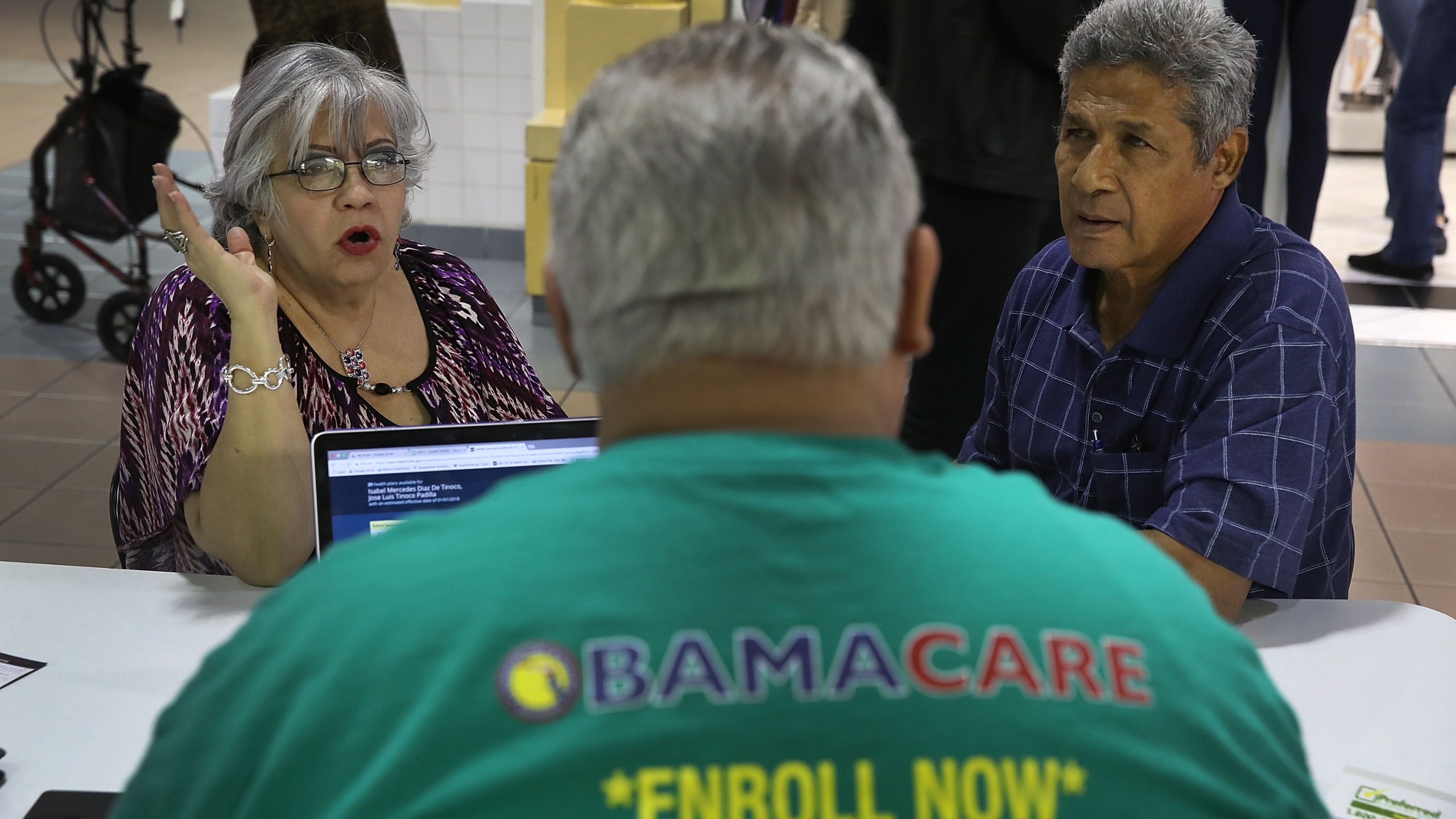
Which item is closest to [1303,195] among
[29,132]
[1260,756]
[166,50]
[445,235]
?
[445,235]

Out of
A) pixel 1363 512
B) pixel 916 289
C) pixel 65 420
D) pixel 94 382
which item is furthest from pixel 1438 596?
pixel 94 382

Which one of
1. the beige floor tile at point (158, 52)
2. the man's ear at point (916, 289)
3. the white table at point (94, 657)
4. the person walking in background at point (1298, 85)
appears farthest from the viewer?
the beige floor tile at point (158, 52)

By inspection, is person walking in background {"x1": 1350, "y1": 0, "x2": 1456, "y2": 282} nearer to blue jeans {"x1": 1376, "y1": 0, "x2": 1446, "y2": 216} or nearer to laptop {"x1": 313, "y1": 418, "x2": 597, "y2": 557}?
blue jeans {"x1": 1376, "y1": 0, "x2": 1446, "y2": 216}

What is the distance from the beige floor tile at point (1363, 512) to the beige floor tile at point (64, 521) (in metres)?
3.30

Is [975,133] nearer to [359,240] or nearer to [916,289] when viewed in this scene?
[359,240]

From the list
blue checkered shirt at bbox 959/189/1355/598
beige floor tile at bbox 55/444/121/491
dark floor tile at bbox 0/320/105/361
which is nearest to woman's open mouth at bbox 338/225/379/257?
blue checkered shirt at bbox 959/189/1355/598

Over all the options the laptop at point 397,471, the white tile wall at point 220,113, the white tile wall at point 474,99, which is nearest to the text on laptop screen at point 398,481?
the laptop at point 397,471

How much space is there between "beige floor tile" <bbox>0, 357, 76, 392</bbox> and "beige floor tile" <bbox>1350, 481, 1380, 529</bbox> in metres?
3.98

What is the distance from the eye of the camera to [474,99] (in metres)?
5.64

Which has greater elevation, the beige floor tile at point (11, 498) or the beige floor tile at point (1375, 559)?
the beige floor tile at point (1375, 559)

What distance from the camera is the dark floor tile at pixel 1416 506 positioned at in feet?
12.5

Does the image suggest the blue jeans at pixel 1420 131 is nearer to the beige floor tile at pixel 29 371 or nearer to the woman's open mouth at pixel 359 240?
the woman's open mouth at pixel 359 240

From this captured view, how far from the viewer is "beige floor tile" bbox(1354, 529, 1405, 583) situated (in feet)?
11.5

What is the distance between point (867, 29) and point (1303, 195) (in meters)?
2.44
